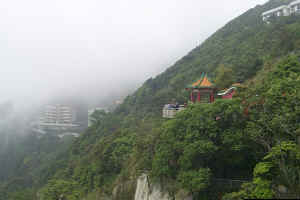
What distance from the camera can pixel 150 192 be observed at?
1861 cm

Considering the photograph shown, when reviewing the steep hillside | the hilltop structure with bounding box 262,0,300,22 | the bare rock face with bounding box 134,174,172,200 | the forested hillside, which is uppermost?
the hilltop structure with bounding box 262,0,300,22

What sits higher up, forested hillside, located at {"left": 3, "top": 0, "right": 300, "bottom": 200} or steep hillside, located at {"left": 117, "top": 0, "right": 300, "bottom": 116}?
steep hillside, located at {"left": 117, "top": 0, "right": 300, "bottom": 116}

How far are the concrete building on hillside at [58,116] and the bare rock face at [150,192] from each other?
2677 inches

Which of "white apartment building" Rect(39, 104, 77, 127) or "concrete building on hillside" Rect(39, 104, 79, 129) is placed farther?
"white apartment building" Rect(39, 104, 77, 127)

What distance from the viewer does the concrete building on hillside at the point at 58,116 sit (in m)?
84.9

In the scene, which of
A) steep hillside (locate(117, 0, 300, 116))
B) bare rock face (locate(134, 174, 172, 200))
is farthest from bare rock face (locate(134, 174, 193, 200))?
steep hillside (locate(117, 0, 300, 116))

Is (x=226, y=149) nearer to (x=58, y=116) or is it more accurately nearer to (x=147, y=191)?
(x=147, y=191)

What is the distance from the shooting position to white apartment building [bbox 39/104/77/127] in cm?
8562

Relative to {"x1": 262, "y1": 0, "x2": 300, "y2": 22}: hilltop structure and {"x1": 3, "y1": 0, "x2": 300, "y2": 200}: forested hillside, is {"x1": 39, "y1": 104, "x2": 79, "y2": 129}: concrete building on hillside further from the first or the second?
{"x1": 262, "y1": 0, "x2": 300, "y2": 22}: hilltop structure

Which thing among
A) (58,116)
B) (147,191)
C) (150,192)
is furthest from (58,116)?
(150,192)

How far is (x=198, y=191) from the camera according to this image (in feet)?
48.7

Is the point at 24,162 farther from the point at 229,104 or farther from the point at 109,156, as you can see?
the point at 229,104

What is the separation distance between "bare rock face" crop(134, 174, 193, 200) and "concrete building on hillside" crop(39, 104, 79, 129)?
67984 millimetres

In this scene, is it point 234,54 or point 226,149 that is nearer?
point 226,149
